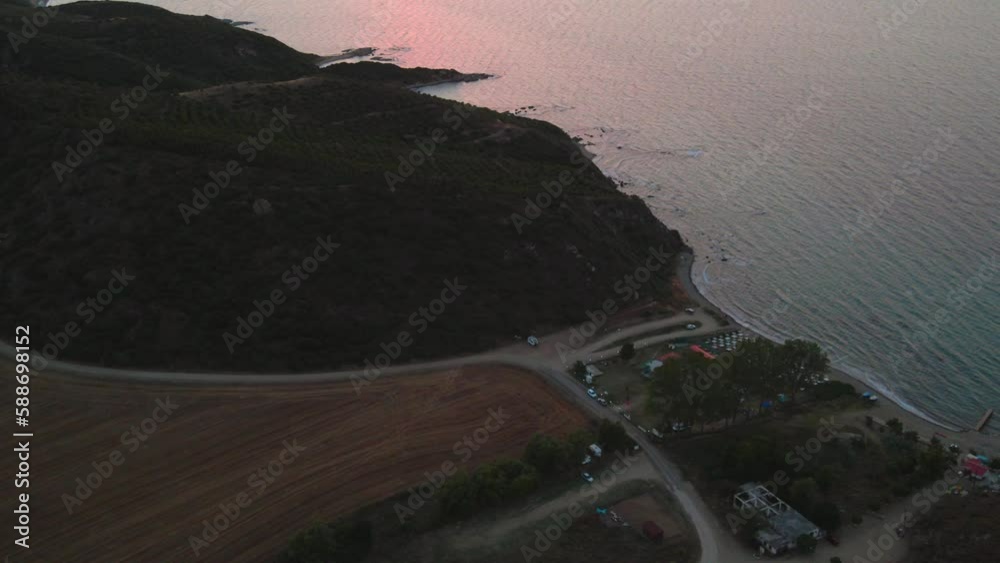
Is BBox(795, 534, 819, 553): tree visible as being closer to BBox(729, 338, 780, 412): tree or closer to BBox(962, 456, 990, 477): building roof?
BBox(729, 338, 780, 412): tree

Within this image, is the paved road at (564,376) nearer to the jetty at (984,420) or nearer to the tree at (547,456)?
the tree at (547,456)

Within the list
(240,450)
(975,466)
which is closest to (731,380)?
(975,466)

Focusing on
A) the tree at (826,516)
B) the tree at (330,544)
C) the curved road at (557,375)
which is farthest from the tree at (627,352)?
the tree at (330,544)

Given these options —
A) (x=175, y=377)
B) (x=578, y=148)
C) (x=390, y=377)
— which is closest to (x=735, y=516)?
(x=390, y=377)

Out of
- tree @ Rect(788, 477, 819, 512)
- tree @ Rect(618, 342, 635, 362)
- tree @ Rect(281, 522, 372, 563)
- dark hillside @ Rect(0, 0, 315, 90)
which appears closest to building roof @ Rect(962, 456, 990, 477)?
tree @ Rect(788, 477, 819, 512)

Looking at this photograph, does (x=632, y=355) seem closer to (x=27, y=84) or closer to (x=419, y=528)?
(x=419, y=528)

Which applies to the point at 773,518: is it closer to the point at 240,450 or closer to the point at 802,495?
the point at 802,495
